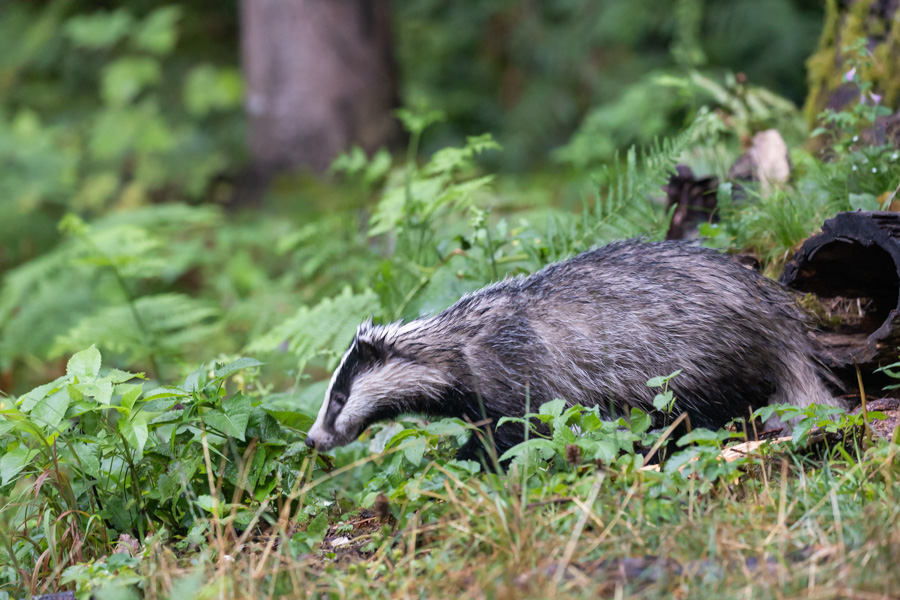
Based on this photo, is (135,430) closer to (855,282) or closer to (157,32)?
(855,282)

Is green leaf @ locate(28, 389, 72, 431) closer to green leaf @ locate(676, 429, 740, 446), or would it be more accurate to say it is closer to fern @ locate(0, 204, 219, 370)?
green leaf @ locate(676, 429, 740, 446)

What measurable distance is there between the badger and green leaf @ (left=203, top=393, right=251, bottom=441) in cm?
43

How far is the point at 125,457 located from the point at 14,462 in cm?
43

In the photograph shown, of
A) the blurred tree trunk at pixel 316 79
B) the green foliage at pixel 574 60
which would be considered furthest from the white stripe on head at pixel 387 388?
the blurred tree trunk at pixel 316 79

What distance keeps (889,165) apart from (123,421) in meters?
4.29

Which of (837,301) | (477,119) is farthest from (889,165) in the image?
(477,119)

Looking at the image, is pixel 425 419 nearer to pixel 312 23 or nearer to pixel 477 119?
pixel 312 23

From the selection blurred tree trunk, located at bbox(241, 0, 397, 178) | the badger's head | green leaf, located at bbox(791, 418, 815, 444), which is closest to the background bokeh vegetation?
green leaf, located at bbox(791, 418, 815, 444)

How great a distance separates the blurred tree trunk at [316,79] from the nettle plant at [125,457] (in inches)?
296

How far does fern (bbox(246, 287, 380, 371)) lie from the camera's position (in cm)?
537

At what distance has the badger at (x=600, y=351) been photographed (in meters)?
4.05

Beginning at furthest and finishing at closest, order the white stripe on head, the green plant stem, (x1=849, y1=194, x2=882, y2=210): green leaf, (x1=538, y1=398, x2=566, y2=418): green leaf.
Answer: the green plant stem, (x1=849, y1=194, x2=882, y2=210): green leaf, the white stripe on head, (x1=538, y1=398, x2=566, y2=418): green leaf

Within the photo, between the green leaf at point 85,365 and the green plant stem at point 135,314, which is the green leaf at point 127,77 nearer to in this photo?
the green plant stem at point 135,314

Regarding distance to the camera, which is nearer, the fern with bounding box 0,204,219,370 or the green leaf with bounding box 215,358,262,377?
the green leaf with bounding box 215,358,262,377
